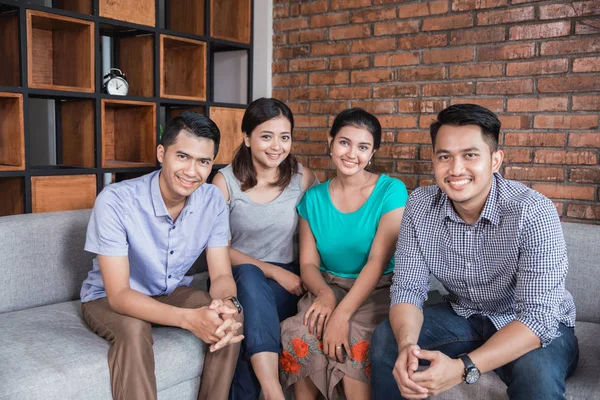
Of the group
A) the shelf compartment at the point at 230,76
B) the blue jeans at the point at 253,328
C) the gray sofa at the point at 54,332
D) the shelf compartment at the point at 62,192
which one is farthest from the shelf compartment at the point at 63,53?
the blue jeans at the point at 253,328

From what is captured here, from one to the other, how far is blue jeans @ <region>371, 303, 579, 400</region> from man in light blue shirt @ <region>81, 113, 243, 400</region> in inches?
18.2

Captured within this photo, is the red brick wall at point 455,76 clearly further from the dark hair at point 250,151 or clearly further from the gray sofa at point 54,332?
the gray sofa at point 54,332

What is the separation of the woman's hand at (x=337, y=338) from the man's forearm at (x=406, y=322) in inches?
8.1

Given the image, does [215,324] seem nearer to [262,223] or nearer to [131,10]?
[262,223]

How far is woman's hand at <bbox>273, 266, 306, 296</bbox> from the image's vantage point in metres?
2.31

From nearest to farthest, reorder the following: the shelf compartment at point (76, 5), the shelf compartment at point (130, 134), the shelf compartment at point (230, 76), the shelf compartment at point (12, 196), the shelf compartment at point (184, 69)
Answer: the shelf compartment at point (12, 196), the shelf compartment at point (76, 5), the shelf compartment at point (130, 134), the shelf compartment at point (184, 69), the shelf compartment at point (230, 76)

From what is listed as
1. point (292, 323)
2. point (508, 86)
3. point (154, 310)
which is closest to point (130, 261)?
point (154, 310)

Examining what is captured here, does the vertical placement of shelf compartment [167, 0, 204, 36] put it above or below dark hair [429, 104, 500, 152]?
above

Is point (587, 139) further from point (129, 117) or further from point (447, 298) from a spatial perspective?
point (129, 117)

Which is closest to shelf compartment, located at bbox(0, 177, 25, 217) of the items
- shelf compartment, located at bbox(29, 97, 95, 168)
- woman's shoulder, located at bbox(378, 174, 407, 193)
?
shelf compartment, located at bbox(29, 97, 95, 168)

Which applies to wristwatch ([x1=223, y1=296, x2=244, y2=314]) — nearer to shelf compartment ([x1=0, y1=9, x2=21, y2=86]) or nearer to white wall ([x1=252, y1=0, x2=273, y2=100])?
shelf compartment ([x1=0, y1=9, x2=21, y2=86])

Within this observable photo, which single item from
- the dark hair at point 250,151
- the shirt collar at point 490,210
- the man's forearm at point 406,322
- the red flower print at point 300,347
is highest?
the dark hair at point 250,151

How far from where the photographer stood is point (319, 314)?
2.05 m

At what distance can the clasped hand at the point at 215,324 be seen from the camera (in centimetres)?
180
